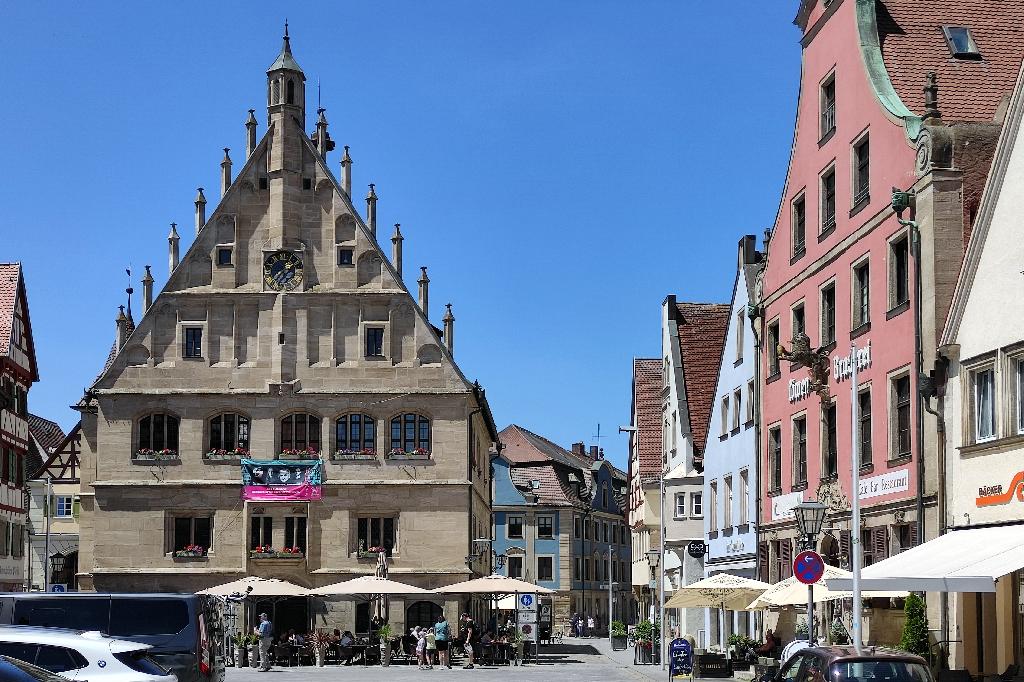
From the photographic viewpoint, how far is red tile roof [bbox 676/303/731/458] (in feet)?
180

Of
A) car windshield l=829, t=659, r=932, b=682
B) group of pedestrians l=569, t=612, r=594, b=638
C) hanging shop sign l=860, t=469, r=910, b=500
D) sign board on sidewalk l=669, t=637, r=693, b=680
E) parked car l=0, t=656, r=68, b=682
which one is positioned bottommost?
group of pedestrians l=569, t=612, r=594, b=638

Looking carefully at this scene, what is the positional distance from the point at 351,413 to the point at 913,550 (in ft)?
107

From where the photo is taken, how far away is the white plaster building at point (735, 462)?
4394 centimetres

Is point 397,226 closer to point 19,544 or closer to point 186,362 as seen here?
point 186,362

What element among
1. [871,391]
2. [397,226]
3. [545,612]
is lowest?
[545,612]

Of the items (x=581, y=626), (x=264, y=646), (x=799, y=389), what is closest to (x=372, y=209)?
(x=264, y=646)

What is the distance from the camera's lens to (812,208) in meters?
36.8

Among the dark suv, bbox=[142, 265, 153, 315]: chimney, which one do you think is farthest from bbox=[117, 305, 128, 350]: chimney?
the dark suv

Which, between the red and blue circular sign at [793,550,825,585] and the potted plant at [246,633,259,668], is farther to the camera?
the potted plant at [246,633,259,668]

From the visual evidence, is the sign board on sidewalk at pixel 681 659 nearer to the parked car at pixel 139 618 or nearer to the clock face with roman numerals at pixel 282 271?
the parked car at pixel 139 618

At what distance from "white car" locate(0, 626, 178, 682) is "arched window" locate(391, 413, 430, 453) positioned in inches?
1511

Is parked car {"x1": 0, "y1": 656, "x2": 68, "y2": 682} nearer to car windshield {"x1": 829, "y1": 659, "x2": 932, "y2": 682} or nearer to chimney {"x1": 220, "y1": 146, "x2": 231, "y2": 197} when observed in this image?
car windshield {"x1": 829, "y1": 659, "x2": 932, "y2": 682}

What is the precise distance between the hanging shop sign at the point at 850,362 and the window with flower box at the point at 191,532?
29.2 meters

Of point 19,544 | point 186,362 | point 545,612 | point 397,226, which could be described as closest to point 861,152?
point 397,226
